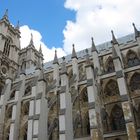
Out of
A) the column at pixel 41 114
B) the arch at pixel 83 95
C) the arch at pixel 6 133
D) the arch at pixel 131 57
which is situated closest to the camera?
the column at pixel 41 114

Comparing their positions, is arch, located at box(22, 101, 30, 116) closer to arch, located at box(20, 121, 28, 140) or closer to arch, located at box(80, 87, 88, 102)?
arch, located at box(20, 121, 28, 140)

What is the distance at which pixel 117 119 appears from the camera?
26391 mm

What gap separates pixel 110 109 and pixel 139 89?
4078 mm

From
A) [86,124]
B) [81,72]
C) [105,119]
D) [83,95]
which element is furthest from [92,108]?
[81,72]

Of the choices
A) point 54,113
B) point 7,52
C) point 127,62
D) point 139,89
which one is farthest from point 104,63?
point 7,52

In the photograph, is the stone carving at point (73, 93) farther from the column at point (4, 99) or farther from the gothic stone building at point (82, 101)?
the column at point (4, 99)

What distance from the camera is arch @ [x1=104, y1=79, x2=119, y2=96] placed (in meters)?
28.4

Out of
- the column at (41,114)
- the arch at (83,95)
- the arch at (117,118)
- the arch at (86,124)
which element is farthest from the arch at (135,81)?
the column at (41,114)

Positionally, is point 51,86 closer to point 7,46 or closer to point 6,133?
point 6,133

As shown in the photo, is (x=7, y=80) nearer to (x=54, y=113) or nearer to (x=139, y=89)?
(x=54, y=113)

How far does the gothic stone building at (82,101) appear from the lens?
24.6m

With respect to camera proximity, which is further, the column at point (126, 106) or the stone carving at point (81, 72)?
the stone carving at point (81, 72)

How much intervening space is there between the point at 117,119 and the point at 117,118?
0.37ft

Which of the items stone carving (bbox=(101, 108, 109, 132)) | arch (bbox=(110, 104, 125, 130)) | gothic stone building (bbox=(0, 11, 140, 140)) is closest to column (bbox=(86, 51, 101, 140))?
gothic stone building (bbox=(0, 11, 140, 140))
